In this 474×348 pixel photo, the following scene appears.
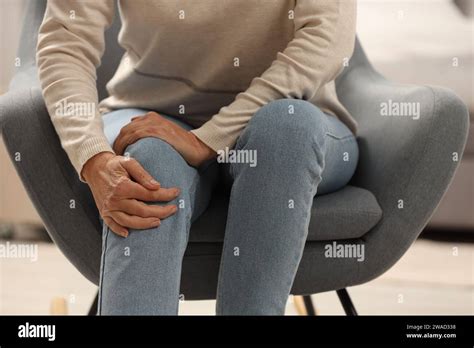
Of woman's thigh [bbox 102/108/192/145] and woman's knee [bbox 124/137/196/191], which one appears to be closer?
woman's knee [bbox 124/137/196/191]

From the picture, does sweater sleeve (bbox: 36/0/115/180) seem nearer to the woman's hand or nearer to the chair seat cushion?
the woman's hand

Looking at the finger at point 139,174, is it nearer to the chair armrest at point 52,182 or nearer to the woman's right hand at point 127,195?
the woman's right hand at point 127,195

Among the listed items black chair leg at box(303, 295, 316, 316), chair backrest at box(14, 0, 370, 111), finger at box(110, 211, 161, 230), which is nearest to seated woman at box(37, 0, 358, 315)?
finger at box(110, 211, 161, 230)

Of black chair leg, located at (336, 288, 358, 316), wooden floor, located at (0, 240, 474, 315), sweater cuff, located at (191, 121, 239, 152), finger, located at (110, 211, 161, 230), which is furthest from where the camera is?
wooden floor, located at (0, 240, 474, 315)

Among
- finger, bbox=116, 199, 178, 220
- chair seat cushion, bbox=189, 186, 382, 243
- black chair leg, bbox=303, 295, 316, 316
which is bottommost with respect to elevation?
black chair leg, bbox=303, 295, 316, 316

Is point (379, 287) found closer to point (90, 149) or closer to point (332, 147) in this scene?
point (332, 147)

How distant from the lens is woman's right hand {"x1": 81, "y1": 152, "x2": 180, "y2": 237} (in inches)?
37.4

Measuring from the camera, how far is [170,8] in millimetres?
1155

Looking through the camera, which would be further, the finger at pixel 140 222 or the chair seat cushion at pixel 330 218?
the chair seat cushion at pixel 330 218

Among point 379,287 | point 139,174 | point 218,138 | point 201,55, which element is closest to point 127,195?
point 139,174

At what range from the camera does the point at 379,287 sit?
78.4 inches

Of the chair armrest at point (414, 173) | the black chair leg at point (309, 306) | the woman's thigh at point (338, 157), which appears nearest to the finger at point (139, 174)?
the woman's thigh at point (338, 157)

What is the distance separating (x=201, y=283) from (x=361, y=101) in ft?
1.54

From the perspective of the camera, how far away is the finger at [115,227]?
96 centimetres
